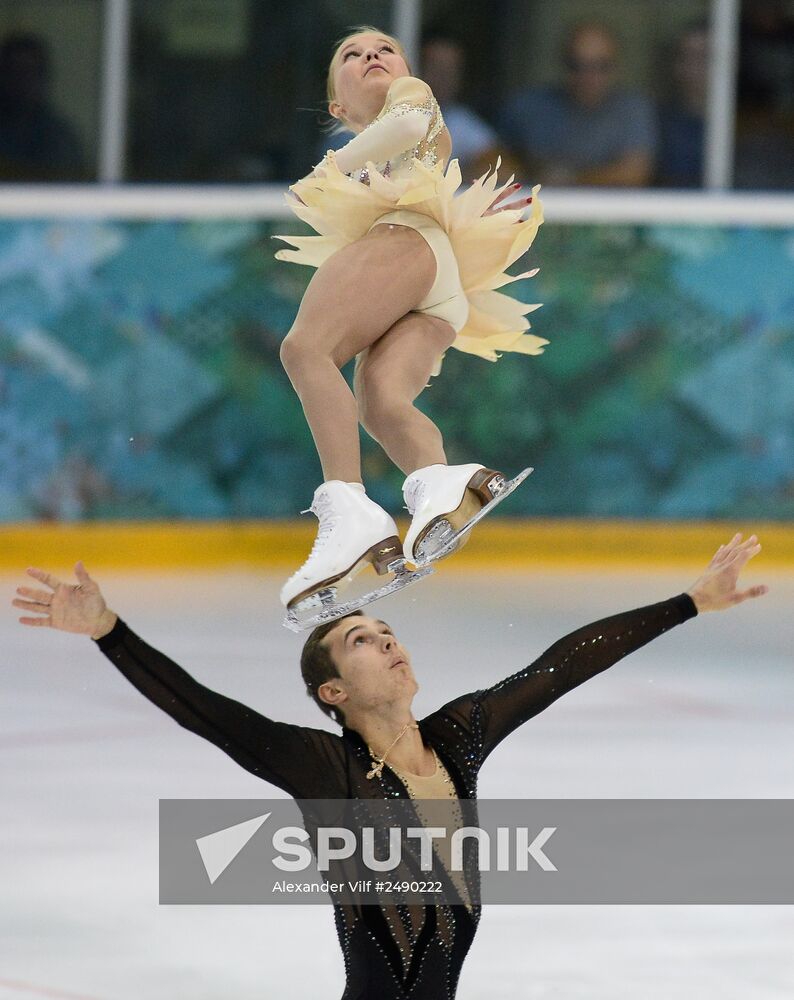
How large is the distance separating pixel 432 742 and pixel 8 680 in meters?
2.46

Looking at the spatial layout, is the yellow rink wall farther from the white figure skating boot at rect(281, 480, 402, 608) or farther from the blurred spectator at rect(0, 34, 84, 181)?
the white figure skating boot at rect(281, 480, 402, 608)

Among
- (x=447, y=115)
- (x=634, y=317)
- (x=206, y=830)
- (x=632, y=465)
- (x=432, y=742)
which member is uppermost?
(x=447, y=115)

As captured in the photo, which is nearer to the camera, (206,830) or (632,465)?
(206,830)

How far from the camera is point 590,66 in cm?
734

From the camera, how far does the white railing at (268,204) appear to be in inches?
276

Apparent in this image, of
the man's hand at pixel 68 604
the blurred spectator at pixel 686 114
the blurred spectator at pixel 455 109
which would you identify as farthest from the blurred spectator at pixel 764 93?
the man's hand at pixel 68 604

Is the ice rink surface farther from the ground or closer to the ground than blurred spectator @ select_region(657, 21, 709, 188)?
closer to the ground

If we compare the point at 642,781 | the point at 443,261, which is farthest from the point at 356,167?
the point at 642,781

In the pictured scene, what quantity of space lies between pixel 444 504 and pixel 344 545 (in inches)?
7.0

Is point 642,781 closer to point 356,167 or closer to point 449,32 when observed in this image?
point 356,167

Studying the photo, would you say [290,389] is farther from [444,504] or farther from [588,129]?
[444,504]

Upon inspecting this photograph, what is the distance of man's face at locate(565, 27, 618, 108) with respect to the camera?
24.0 ft

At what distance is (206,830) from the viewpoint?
3.88 m

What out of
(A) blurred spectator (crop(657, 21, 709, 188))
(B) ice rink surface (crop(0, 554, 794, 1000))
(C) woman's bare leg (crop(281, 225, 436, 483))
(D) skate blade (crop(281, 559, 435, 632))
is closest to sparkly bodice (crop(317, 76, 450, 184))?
(C) woman's bare leg (crop(281, 225, 436, 483))
